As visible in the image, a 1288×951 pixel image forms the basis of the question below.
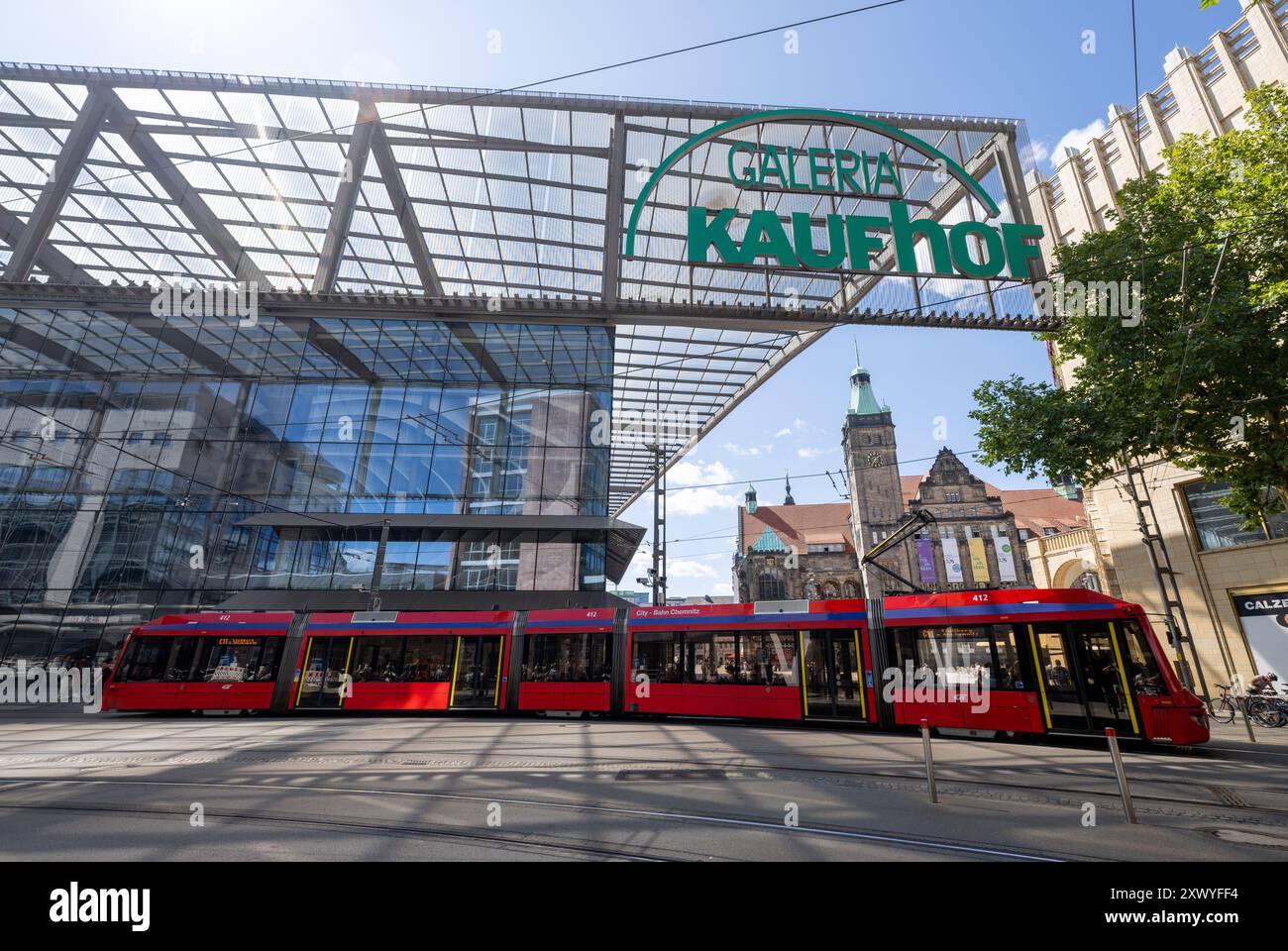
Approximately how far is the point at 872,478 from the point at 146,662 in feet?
211

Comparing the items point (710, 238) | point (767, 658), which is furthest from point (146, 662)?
point (710, 238)

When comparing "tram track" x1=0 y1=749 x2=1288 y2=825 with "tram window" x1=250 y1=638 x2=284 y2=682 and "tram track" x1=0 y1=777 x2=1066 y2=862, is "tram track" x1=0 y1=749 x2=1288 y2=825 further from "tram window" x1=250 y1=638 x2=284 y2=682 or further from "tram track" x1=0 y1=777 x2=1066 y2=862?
"tram window" x1=250 y1=638 x2=284 y2=682

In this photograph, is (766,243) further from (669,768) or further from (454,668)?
(454,668)

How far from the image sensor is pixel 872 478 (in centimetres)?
6531

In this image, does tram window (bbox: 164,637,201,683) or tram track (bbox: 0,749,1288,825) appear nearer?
tram track (bbox: 0,749,1288,825)

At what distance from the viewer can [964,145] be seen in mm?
19578

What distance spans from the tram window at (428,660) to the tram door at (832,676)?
30.1ft

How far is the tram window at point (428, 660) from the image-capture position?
1503cm

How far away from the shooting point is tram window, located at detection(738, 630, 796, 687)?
1285 centimetres

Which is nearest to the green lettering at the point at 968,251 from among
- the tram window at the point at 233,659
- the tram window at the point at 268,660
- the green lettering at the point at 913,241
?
the green lettering at the point at 913,241

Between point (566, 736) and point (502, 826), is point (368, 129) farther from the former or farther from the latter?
point (502, 826)

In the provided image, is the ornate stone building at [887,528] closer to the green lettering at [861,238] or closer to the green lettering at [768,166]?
the green lettering at [861,238]

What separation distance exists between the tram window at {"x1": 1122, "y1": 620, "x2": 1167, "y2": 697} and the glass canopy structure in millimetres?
11789

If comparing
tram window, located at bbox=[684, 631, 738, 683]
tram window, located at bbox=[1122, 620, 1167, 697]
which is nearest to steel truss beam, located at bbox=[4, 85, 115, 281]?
tram window, located at bbox=[684, 631, 738, 683]
